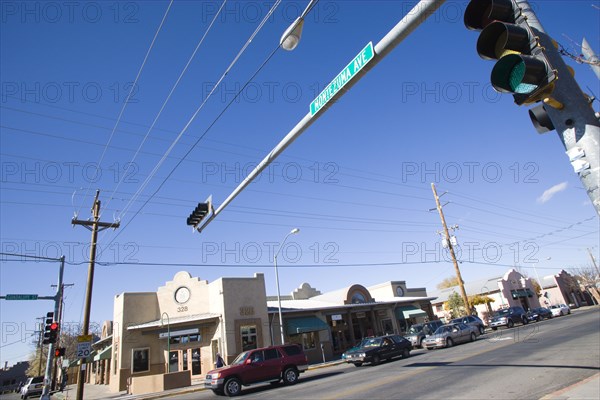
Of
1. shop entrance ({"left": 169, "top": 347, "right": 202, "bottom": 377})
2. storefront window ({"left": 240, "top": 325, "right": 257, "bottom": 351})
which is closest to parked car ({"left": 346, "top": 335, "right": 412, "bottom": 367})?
storefront window ({"left": 240, "top": 325, "right": 257, "bottom": 351})

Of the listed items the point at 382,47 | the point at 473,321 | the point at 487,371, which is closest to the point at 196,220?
the point at 382,47

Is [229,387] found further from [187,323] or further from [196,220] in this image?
[187,323]

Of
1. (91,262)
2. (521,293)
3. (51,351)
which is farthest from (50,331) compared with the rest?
(521,293)

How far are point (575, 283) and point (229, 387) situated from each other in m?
74.4

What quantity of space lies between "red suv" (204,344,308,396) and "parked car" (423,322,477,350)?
11606mm

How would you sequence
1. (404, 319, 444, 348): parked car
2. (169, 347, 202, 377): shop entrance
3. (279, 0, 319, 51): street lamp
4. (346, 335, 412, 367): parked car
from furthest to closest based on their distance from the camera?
(404, 319, 444, 348): parked car, (169, 347, 202, 377): shop entrance, (346, 335, 412, 367): parked car, (279, 0, 319, 51): street lamp

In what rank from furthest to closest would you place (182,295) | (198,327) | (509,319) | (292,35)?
(509,319) < (182,295) < (198,327) < (292,35)

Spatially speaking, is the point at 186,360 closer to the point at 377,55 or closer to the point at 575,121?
the point at 377,55

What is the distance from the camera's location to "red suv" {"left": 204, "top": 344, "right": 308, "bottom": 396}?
16359 millimetres

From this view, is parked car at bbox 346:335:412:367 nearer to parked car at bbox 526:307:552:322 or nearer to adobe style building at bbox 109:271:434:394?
adobe style building at bbox 109:271:434:394

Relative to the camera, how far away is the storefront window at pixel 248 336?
28.7m

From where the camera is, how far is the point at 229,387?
16.3m

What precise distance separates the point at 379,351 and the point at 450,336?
6.29 metres

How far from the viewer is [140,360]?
93.0ft
